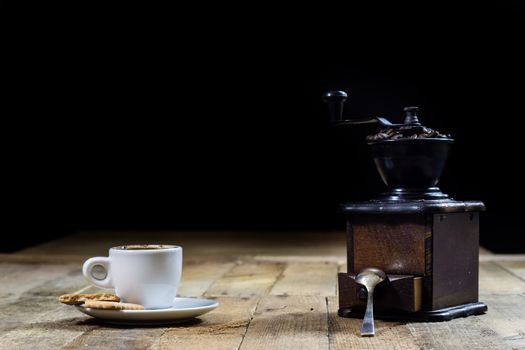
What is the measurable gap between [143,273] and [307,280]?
0.94 meters

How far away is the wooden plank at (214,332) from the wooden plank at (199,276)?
13.9 inches

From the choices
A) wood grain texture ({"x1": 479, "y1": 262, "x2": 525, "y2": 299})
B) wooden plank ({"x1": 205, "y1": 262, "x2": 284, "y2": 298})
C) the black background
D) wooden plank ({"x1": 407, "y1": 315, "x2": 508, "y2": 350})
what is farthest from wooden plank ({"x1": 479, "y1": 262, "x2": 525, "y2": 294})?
the black background

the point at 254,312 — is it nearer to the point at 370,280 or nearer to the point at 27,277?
the point at 370,280

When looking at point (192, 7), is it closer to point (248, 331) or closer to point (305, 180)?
point (305, 180)

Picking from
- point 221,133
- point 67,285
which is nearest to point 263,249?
point 67,285

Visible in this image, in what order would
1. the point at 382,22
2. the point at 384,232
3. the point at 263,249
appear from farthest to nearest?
the point at 382,22 → the point at 263,249 → the point at 384,232

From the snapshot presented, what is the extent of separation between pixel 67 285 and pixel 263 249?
1.42m

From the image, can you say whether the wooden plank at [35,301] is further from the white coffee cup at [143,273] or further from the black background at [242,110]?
the black background at [242,110]

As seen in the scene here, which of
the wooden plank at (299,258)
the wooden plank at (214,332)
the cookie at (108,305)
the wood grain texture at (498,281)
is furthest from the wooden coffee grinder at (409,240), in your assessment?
the wooden plank at (299,258)

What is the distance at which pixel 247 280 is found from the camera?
255cm

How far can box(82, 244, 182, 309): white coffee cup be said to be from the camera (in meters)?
1.69

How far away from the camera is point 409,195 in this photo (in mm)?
1878

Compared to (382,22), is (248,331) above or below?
below

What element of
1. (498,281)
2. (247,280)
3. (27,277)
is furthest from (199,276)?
(498,281)
